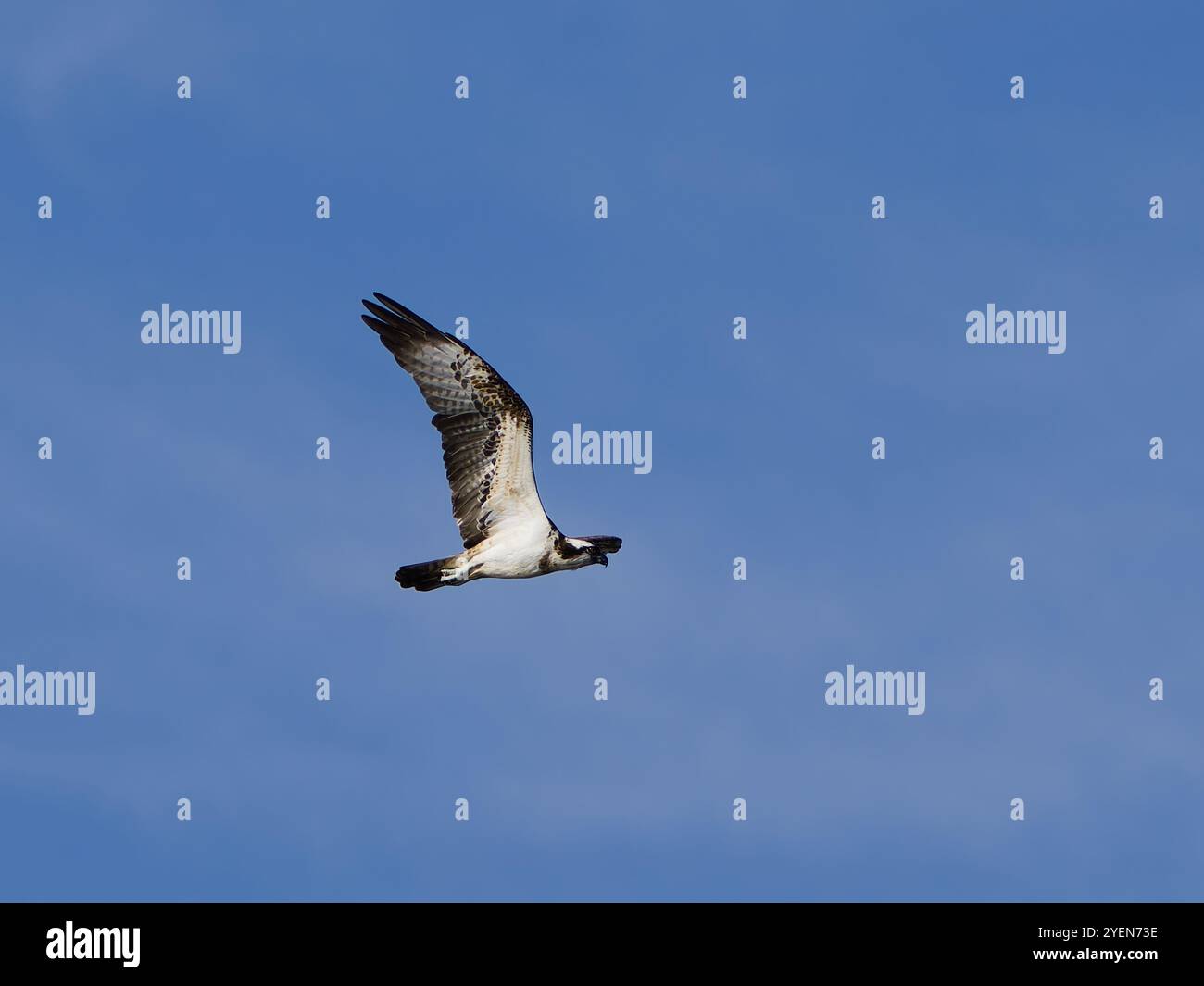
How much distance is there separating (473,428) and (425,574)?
6.31 ft

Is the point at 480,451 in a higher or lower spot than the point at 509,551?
higher

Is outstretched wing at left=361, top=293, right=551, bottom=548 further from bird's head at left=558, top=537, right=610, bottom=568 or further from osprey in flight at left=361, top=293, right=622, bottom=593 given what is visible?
bird's head at left=558, top=537, right=610, bottom=568

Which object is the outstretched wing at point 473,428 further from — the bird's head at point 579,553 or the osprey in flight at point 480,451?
the bird's head at point 579,553

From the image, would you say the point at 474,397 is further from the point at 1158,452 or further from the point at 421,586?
the point at 1158,452

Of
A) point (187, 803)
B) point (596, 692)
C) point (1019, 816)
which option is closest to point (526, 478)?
point (596, 692)

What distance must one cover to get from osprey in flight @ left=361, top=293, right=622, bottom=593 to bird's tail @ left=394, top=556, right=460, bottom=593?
116 mm

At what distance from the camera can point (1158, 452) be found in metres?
36.0

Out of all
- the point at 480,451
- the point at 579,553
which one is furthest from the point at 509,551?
the point at 480,451

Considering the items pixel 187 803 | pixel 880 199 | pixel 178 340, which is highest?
pixel 880 199

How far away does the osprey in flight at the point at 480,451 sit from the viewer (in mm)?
24656

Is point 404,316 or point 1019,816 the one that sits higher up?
point 404,316

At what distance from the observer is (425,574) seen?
2431cm

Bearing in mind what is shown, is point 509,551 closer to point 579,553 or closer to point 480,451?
point 579,553

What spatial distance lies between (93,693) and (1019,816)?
1568 cm
